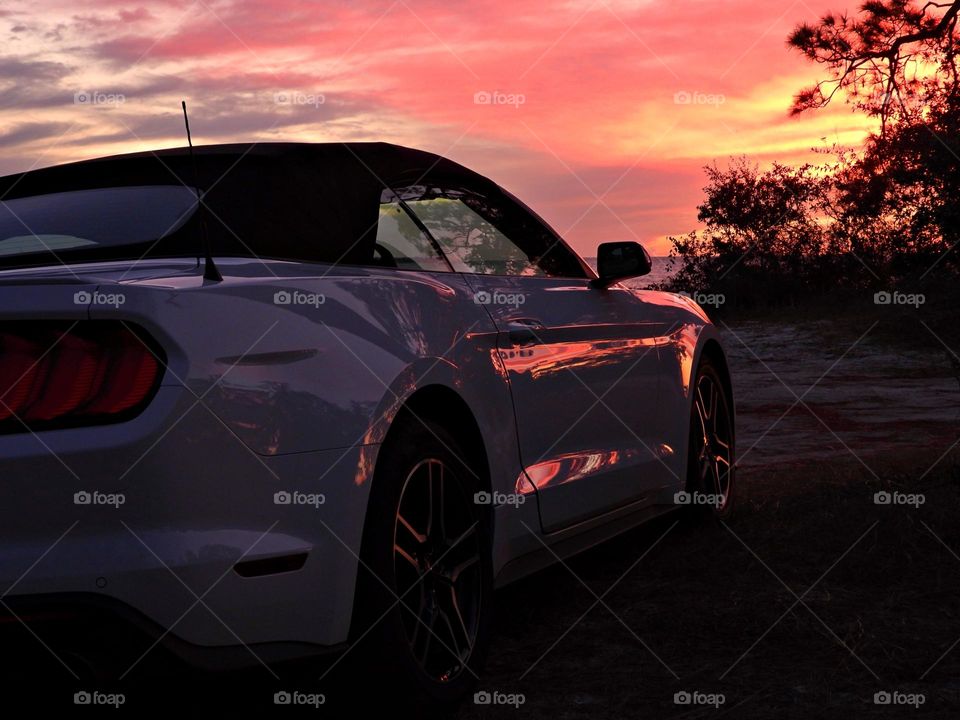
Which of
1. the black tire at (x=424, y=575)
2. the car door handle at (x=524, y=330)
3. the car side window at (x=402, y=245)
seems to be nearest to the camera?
the black tire at (x=424, y=575)

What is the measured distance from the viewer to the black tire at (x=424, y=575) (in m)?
3.10

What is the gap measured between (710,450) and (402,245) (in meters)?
2.49

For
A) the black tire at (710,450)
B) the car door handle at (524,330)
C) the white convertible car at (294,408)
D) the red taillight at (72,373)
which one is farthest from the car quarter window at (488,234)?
the red taillight at (72,373)

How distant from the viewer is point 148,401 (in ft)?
8.87

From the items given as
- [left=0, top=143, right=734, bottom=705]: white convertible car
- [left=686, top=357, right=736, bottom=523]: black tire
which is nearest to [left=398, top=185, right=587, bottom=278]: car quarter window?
[left=0, top=143, right=734, bottom=705]: white convertible car

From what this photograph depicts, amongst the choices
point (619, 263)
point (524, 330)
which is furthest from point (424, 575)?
point (619, 263)

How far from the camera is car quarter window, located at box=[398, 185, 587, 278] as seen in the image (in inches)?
163

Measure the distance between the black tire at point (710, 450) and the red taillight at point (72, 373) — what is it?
10.9 feet

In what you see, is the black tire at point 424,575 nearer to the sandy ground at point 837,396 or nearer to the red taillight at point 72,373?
the red taillight at point 72,373

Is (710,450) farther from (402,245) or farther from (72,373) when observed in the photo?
(72,373)

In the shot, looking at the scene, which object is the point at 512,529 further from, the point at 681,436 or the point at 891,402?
the point at 891,402

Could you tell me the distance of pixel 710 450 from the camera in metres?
5.92

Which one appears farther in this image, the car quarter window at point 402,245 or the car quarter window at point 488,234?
the car quarter window at point 488,234

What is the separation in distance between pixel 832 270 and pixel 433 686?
27.9m
